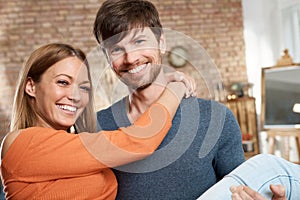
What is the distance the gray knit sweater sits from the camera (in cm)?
133

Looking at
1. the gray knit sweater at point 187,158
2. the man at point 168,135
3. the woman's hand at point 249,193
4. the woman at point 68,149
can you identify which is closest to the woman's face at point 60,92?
the woman at point 68,149

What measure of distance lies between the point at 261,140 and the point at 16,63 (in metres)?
3.35

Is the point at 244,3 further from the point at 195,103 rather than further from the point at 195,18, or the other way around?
the point at 195,103

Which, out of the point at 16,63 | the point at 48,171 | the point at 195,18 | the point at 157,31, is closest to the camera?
the point at 48,171

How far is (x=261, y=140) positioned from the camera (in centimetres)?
596

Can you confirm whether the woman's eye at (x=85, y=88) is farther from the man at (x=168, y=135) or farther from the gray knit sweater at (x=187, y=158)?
the gray knit sweater at (x=187, y=158)

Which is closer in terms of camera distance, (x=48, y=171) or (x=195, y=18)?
(x=48, y=171)

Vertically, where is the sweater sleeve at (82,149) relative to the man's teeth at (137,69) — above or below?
below

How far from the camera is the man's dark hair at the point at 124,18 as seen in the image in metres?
1.25

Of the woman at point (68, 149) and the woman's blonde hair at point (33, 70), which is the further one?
the woman's blonde hair at point (33, 70)

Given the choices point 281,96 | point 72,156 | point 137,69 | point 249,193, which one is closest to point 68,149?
point 72,156

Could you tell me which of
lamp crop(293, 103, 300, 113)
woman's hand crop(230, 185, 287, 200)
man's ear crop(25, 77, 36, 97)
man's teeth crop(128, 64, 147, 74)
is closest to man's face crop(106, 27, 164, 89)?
man's teeth crop(128, 64, 147, 74)

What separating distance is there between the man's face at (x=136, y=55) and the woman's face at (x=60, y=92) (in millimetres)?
133

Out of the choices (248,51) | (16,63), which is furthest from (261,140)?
(16,63)
